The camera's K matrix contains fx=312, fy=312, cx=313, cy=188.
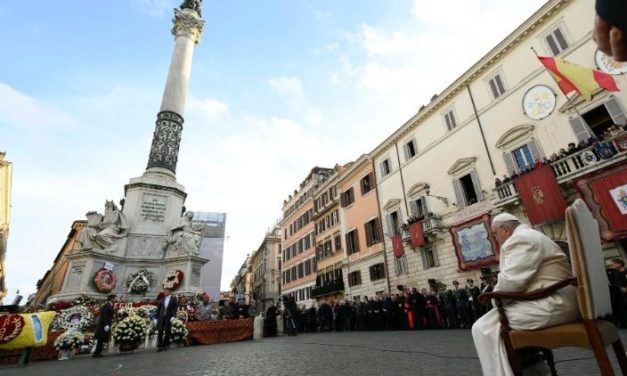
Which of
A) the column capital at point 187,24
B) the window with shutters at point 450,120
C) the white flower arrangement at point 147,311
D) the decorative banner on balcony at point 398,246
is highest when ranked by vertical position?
the column capital at point 187,24

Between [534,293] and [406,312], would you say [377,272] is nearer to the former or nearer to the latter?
[406,312]

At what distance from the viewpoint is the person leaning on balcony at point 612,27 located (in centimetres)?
112

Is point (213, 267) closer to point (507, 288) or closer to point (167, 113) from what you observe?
point (167, 113)

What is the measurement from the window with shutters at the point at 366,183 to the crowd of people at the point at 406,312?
10.1 meters

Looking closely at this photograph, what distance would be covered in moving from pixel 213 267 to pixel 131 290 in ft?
80.9

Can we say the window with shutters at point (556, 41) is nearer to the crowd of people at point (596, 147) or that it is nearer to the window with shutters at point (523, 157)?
the window with shutters at point (523, 157)

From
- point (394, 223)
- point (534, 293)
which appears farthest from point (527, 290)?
point (394, 223)

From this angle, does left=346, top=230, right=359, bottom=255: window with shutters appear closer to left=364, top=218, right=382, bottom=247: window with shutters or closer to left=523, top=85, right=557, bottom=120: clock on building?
left=364, top=218, right=382, bottom=247: window with shutters

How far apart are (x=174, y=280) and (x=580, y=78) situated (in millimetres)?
15853

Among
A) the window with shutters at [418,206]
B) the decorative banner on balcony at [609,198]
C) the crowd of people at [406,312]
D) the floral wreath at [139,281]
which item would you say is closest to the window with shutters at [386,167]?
the window with shutters at [418,206]

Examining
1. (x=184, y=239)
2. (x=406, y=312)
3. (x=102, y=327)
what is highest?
(x=184, y=239)

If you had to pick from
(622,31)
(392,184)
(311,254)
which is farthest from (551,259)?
(311,254)

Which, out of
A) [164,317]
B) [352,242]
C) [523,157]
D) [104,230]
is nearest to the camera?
[164,317]

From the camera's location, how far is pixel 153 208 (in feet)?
43.6
